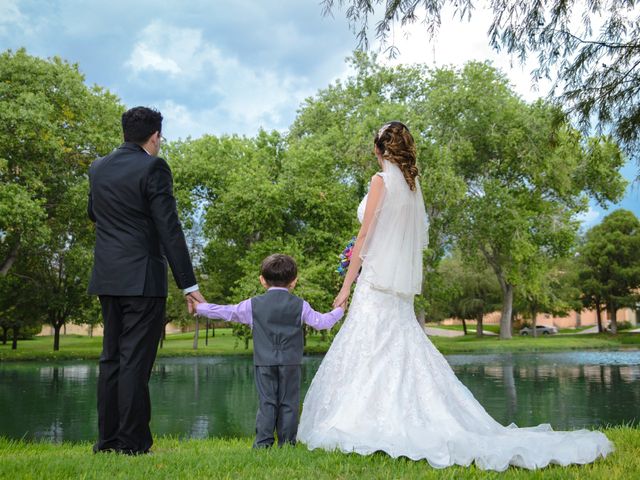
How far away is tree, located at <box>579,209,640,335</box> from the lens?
43156 millimetres

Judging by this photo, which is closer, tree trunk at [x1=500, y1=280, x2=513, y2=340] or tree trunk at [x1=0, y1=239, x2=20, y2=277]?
tree trunk at [x1=0, y1=239, x2=20, y2=277]

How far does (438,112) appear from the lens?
103ft

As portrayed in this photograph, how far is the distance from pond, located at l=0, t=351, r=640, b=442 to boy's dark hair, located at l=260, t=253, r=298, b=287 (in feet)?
10.3

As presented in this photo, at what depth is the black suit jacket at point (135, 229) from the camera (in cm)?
429

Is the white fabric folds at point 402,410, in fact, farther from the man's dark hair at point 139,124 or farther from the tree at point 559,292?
the tree at point 559,292

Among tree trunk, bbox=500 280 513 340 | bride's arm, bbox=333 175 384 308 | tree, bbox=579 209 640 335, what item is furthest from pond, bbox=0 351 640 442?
tree, bbox=579 209 640 335

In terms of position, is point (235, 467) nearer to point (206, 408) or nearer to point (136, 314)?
point (136, 314)

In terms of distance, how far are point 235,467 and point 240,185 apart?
Result: 2334 cm

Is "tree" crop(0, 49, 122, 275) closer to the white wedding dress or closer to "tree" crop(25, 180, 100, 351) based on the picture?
"tree" crop(25, 180, 100, 351)

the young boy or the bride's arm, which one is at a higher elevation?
the bride's arm

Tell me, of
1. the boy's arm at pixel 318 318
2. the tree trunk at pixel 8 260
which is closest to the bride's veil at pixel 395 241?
the boy's arm at pixel 318 318

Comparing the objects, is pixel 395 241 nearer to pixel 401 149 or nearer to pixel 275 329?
pixel 401 149

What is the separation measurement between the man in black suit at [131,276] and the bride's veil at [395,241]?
4.88 feet

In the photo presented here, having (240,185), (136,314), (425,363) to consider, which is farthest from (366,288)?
(240,185)
